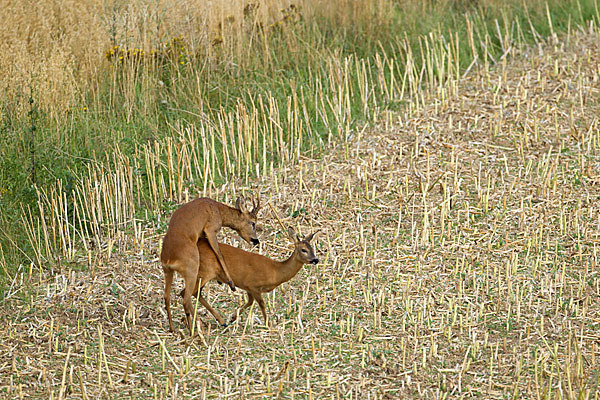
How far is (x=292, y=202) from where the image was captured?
29.0 ft

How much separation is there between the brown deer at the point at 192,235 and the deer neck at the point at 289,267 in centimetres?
37

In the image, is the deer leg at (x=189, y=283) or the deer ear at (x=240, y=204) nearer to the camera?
the deer leg at (x=189, y=283)

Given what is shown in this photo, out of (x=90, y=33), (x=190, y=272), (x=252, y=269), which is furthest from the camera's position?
(x=90, y=33)

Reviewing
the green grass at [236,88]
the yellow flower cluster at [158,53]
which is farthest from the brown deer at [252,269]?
the yellow flower cluster at [158,53]

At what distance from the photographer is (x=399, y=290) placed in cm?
739

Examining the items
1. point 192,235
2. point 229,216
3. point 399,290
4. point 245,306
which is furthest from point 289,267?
point 399,290

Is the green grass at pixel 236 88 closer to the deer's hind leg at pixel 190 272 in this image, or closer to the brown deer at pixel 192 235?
the brown deer at pixel 192 235

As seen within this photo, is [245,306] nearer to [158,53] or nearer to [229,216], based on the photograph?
[229,216]

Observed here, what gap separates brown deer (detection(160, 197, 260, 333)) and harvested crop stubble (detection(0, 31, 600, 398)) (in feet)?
1.35

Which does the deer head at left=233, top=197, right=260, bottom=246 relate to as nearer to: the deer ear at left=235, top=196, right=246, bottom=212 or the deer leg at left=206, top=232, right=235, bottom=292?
the deer ear at left=235, top=196, right=246, bottom=212

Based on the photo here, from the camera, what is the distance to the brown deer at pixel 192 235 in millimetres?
6531

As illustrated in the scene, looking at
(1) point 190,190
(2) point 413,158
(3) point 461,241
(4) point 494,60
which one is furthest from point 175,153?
(4) point 494,60

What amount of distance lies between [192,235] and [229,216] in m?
0.53

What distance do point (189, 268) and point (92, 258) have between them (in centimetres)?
185
